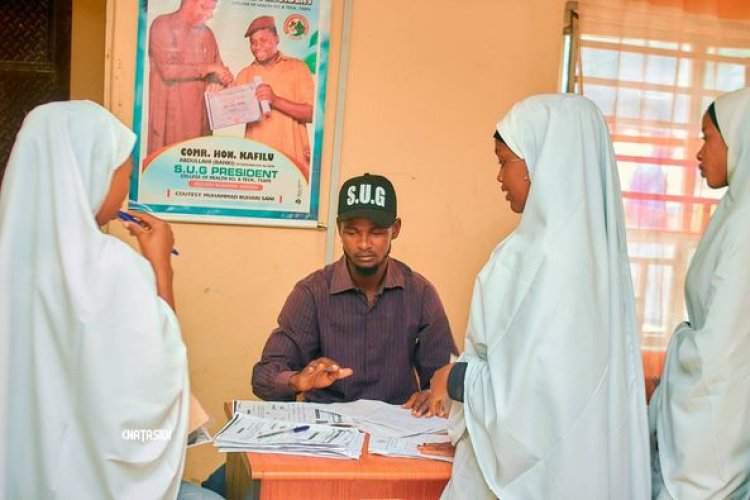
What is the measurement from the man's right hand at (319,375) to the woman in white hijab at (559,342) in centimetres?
63

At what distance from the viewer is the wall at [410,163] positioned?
4078 mm

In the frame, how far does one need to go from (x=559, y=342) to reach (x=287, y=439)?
809 mm

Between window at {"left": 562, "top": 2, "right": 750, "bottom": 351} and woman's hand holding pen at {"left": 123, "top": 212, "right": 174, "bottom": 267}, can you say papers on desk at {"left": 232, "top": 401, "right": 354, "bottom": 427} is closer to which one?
woman's hand holding pen at {"left": 123, "top": 212, "right": 174, "bottom": 267}

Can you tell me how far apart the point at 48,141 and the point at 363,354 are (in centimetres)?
154

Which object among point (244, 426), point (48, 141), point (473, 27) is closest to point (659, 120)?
point (473, 27)

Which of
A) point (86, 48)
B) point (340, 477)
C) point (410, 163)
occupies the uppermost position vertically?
point (86, 48)

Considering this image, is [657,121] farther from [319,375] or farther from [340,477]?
[340,477]

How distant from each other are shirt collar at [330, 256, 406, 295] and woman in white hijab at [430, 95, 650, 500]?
99cm

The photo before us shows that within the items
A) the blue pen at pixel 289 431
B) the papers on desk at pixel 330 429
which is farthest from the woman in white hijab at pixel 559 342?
the blue pen at pixel 289 431

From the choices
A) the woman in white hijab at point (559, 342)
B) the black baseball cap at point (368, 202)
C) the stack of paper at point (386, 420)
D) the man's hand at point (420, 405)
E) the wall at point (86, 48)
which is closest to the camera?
the woman in white hijab at point (559, 342)

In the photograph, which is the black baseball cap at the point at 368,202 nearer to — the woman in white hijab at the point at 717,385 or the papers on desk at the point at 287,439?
the papers on desk at the point at 287,439

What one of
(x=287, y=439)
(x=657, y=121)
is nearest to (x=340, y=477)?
(x=287, y=439)

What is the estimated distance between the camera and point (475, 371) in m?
2.39

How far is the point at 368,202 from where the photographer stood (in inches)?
129
